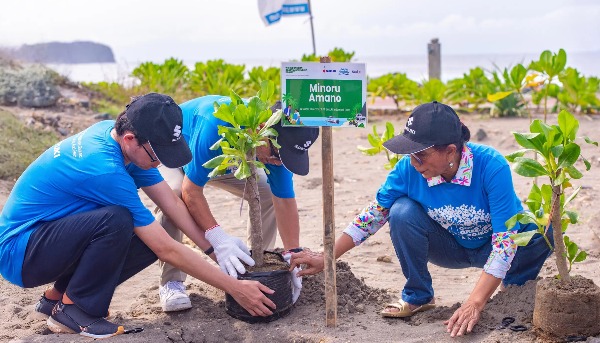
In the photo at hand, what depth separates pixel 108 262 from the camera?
3.26 metres

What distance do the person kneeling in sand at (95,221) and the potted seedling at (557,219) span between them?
120cm

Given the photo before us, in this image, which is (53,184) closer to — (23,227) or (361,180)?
(23,227)

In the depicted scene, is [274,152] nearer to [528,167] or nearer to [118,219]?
[118,219]

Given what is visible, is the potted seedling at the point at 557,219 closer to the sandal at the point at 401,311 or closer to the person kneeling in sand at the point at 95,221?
the sandal at the point at 401,311

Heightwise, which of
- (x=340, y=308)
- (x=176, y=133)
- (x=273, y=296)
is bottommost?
(x=340, y=308)

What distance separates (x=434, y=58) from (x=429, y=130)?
1173 centimetres

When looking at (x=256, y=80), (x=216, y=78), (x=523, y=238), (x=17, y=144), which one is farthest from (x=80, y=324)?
(x=216, y=78)

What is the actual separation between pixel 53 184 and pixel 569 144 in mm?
2142

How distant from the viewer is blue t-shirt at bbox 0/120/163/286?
315 centimetres

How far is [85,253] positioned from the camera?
3229 millimetres

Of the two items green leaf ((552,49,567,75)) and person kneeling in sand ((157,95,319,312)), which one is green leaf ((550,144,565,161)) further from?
green leaf ((552,49,567,75))

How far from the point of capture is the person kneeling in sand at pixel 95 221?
3168 mm

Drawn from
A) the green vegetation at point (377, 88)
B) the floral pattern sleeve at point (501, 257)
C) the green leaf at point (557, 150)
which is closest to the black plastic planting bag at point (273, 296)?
the floral pattern sleeve at point (501, 257)

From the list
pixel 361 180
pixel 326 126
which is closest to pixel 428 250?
pixel 326 126
